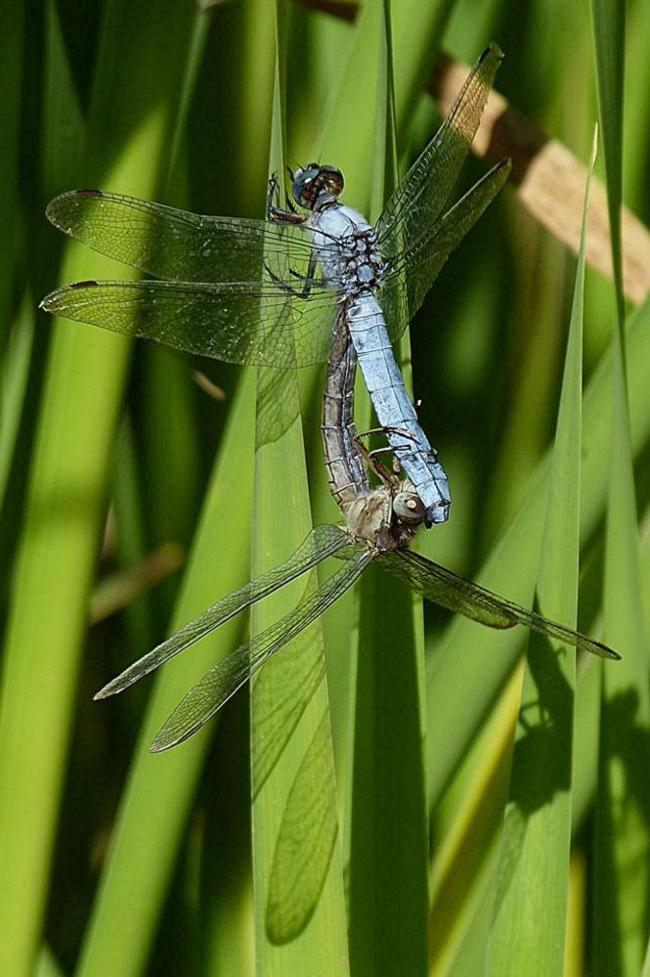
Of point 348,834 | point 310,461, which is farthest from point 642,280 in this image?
point 348,834

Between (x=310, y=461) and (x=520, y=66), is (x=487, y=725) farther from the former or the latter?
(x=520, y=66)

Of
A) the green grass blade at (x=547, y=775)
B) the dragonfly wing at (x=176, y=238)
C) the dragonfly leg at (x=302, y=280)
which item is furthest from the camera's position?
the dragonfly leg at (x=302, y=280)

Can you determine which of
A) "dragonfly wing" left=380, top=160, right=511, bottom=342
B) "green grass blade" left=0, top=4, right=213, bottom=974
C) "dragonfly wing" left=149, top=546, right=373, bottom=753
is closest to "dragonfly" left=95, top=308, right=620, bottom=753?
"dragonfly wing" left=149, top=546, right=373, bottom=753

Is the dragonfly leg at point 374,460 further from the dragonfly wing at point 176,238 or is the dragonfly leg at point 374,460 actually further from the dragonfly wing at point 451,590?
the dragonfly wing at point 176,238

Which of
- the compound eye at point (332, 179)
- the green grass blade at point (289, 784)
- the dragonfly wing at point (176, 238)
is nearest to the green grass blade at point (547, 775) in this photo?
the green grass blade at point (289, 784)

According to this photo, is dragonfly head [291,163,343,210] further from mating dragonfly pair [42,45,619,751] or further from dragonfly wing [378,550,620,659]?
dragonfly wing [378,550,620,659]

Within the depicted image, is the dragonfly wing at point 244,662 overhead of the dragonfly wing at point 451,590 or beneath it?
beneath
